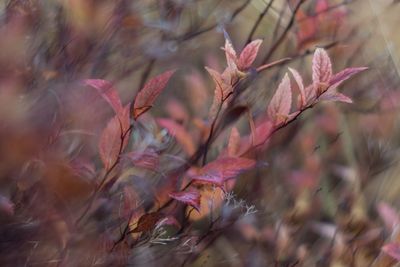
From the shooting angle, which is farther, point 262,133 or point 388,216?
point 388,216

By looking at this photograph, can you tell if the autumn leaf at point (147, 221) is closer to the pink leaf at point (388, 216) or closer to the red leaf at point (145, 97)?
the red leaf at point (145, 97)

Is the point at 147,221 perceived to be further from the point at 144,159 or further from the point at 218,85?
the point at 218,85

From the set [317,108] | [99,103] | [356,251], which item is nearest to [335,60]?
[317,108]

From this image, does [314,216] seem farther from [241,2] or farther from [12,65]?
[12,65]

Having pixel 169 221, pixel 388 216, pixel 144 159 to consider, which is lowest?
pixel 388 216

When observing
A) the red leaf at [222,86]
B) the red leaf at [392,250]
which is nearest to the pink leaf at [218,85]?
the red leaf at [222,86]

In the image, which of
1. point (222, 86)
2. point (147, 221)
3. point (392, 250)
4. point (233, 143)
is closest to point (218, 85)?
point (222, 86)
